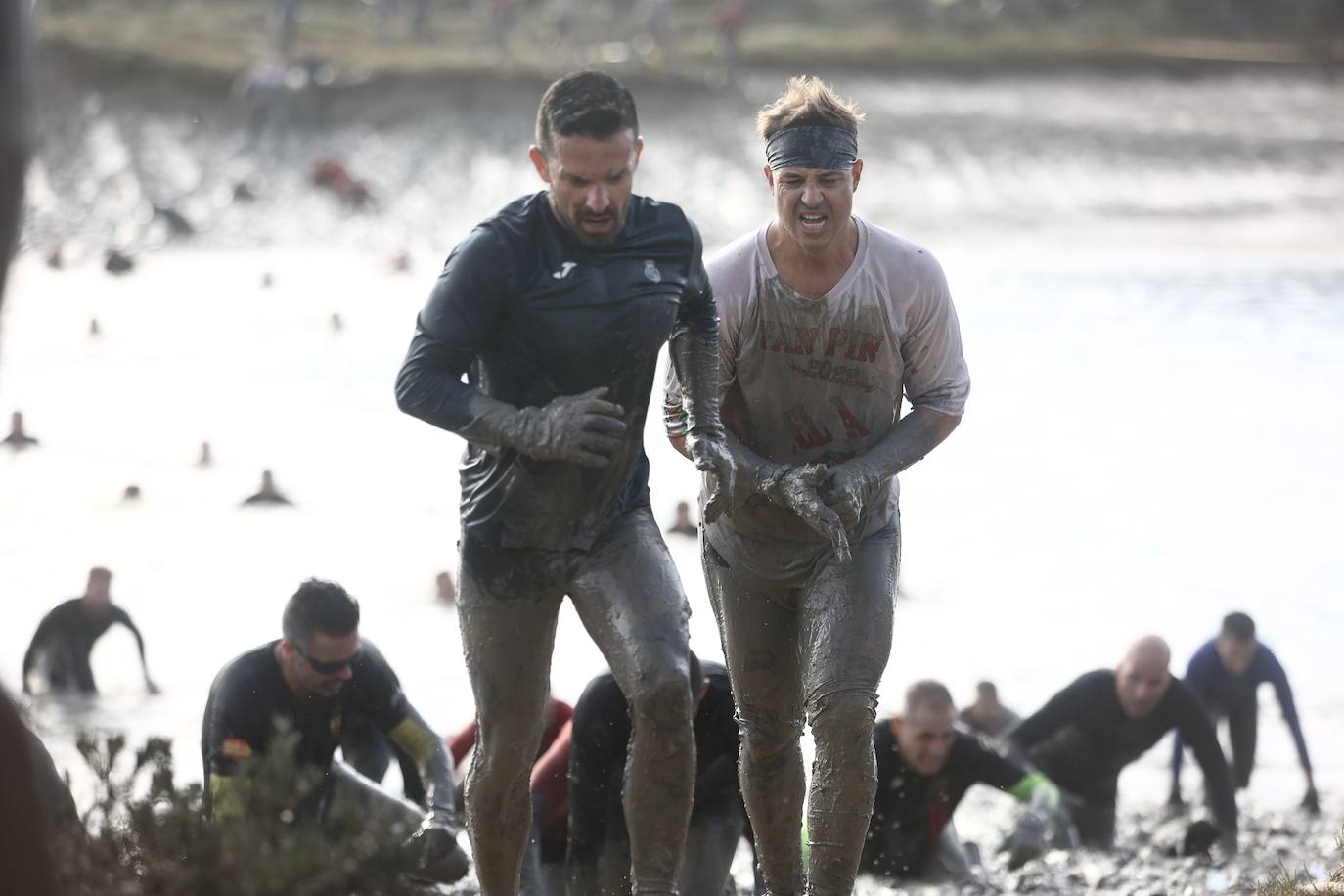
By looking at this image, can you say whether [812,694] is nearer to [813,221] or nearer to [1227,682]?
[813,221]

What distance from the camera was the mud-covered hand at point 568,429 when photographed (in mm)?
4074

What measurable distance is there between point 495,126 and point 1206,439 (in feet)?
41.1

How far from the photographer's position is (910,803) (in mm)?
7285

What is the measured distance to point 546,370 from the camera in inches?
169

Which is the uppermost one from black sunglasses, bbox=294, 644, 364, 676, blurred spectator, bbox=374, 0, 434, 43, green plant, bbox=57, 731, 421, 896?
blurred spectator, bbox=374, 0, 434, 43

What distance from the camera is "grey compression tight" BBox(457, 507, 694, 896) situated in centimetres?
427

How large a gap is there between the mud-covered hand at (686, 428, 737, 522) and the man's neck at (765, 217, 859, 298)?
16.7 inches

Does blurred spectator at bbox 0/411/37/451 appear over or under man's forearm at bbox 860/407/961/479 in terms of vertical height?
over

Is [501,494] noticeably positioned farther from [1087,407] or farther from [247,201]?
[247,201]

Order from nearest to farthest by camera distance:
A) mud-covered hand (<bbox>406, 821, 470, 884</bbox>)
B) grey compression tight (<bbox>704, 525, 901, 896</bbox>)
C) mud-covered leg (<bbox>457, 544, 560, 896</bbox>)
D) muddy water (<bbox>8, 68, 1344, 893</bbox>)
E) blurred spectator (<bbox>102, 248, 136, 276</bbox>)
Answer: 1. mud-covered leg (<bbox>457, 544, 560, 896</bbox>)
2. grey compression tight (<bbox>704, 525, 901, 896</bbox>)
3. mud-covered hand (<bbox>406, 821, 470, 884</bbox>)
4. muddy water (<bbox>8, 68, 1344, 893</bbox>)
5. blurred spectator (<bbox>102, 248, 136, 276</bbox>)

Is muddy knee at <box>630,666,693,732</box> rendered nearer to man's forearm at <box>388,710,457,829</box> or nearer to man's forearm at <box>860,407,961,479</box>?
man's forearm at <box>860,407,961,479</box>

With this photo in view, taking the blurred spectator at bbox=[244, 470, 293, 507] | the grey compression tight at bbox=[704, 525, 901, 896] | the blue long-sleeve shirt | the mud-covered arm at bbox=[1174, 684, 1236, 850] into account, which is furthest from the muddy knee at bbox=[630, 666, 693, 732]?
the blurred spectator at bbox=[244, 470, 293, 507]

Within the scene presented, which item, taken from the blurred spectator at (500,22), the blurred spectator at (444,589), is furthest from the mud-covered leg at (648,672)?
the blurred spectator at (500,22)

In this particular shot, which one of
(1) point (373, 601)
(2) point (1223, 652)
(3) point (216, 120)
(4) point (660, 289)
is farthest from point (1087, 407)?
(4) point (660, 289)
